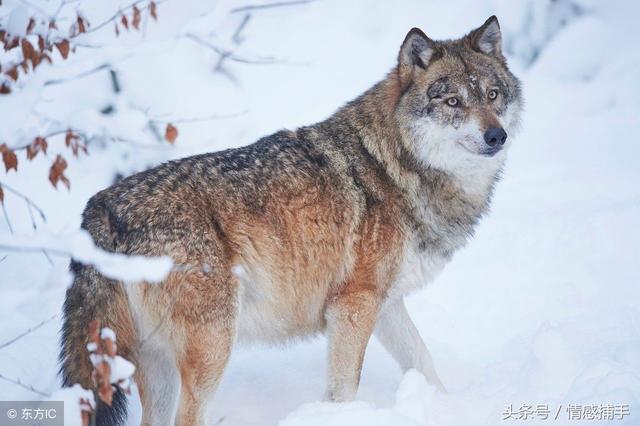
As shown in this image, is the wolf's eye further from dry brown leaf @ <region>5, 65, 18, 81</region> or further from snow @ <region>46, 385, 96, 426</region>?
snow @ <region>46, 385, 96, 426</region>

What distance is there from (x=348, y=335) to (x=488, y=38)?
7.72ft

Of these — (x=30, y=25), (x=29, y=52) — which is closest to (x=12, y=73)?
(x=29, y=52)

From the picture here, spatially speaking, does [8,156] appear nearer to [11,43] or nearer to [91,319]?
[11,43]

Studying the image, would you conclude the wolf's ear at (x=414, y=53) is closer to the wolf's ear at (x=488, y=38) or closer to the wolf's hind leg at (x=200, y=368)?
the wolf's ear at (x=488, y=38)

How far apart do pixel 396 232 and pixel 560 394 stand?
4.75 ft

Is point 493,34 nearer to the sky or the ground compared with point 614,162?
nearer to the sky

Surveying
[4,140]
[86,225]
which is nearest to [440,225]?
[86,225]

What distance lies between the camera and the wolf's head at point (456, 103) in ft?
15.9

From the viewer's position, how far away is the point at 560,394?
15.3 ft

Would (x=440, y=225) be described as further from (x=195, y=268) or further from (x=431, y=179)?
(x=195, y=268)

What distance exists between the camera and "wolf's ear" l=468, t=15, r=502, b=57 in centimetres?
525

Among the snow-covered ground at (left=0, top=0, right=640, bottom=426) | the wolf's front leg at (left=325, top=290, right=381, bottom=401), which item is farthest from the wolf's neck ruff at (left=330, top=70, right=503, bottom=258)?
the snow-covered ground at (left=0, top=0, right=640, bottom=426)

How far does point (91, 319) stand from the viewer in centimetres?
427

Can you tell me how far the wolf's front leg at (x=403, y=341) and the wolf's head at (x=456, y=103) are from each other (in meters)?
1.15
